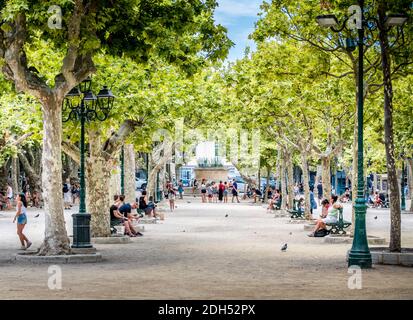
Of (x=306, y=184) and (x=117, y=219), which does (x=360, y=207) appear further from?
(x=306, y=184)

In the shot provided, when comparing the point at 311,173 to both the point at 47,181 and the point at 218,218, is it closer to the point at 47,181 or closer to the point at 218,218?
the point at 218,218

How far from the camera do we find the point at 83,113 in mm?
24312

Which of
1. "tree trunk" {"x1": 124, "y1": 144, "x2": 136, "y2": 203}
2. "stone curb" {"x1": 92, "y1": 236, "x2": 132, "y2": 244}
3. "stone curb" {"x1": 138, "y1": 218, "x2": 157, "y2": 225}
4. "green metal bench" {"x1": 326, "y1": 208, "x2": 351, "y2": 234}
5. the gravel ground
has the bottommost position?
the gravel ground

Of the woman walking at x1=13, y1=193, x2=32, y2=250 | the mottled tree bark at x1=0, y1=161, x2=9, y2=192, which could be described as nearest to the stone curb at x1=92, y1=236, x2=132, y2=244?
the woman walking at x1=13, y1=193, x2=32, y2=250

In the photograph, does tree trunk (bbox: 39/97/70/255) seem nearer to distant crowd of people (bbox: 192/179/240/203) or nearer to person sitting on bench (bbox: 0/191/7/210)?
person sitting on bench (bbox: 0/191/7/210)

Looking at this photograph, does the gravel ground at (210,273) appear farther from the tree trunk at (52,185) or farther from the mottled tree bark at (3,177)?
the mottled tree bark at (3,177)

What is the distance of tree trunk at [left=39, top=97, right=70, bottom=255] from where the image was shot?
68.9 feet

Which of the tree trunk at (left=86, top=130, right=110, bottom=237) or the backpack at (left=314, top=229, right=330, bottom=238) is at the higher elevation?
the tree trunk at (left=86, top=130, right=110, bottom=237)

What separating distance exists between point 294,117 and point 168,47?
16.2 meters

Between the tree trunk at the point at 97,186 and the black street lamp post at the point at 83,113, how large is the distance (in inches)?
62.1

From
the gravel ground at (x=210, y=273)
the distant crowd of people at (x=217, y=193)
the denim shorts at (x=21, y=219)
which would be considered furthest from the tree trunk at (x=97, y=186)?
the distant crowd of people at (x=217, y=193)

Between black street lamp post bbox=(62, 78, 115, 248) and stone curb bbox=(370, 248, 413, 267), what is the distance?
7.17 m

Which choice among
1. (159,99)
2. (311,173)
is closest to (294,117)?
(159,99)

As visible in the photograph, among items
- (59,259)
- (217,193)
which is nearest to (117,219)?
(59,259)
